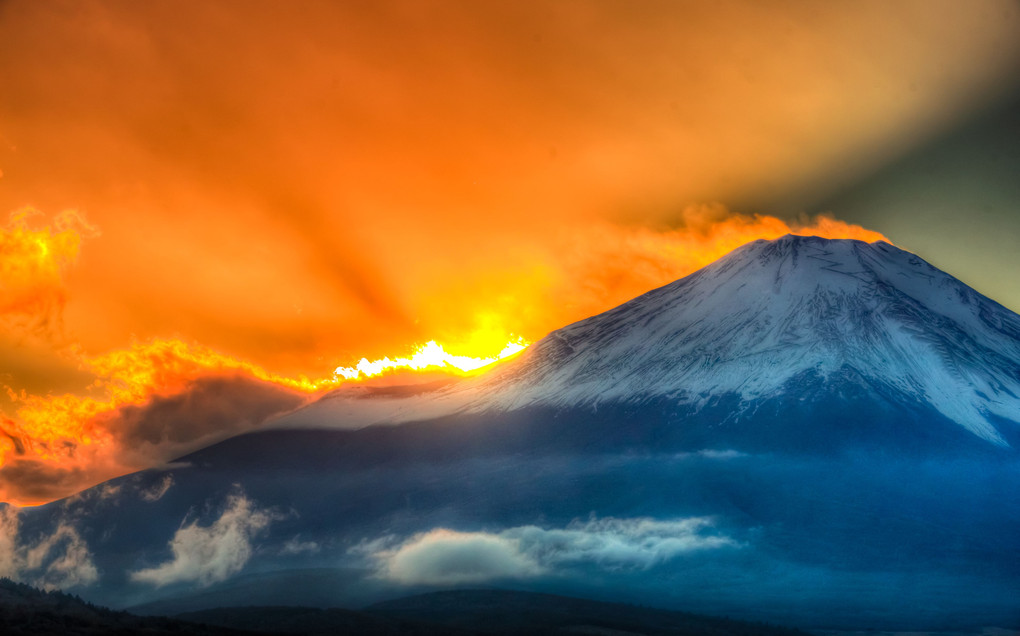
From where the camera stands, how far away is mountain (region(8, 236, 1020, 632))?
5635 inches

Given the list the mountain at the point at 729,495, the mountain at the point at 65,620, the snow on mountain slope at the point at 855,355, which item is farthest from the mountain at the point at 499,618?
the snow on mountain slope at the point at 855,355

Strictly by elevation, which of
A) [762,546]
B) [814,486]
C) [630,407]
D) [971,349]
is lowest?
[762,546]

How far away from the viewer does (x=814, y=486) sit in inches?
6358

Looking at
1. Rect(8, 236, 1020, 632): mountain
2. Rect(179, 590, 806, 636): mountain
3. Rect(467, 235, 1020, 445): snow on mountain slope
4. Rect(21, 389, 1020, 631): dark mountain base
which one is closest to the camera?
Rect(179, 590, 806, 636): mountain

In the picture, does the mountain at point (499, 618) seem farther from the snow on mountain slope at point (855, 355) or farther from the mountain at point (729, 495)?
the snow on mountain slope at point (855, 355)

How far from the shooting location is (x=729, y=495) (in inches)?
6442

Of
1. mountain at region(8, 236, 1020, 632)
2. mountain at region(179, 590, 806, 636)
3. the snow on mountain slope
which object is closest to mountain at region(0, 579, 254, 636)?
mountain at region(179, 590, 806, 636)

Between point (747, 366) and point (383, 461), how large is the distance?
79.1 metres

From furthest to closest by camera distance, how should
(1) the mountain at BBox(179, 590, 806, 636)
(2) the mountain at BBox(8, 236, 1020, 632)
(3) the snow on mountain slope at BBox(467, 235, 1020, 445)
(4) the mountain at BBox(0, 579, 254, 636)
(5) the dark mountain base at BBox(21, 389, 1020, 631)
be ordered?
(3) the snow on mountain slope at BBox(467, 235, 1020, 445), (2) the mountain at BBox(8, 236, 1020, 632), (5) the dark mountain base at BBox(21, 389, 1020, 631), (1) the mountain at BBox(179, 590, 806, 636), (4) the mountain at BBox(0, 579, 254, 636)

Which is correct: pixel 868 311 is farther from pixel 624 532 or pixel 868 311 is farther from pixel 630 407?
pixel 624 532

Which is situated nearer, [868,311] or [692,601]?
[692,601]

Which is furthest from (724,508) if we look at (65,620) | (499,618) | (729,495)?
(65,620)

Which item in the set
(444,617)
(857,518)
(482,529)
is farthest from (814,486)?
(444,617)

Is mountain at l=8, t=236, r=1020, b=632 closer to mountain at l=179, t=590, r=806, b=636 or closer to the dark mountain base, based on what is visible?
the dark mountain base
